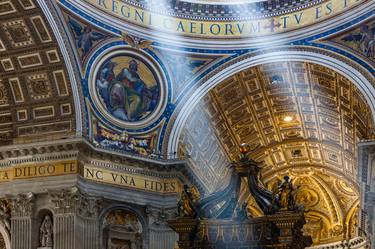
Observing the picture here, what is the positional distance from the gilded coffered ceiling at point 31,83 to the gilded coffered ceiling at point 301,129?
3.75 metres

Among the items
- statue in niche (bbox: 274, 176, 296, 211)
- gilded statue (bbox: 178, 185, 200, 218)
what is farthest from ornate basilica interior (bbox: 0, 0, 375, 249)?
statue in niche (bbox: 274, 176, 296, 211)

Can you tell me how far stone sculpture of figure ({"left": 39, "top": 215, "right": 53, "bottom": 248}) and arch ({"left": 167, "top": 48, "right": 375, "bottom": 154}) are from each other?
3.87 metres

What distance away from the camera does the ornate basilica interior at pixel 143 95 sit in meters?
23.5

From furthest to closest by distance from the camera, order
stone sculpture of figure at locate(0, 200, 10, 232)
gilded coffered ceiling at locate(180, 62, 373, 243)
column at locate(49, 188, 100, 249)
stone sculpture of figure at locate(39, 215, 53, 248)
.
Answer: gilded coffered ceiling at locate(180, 62, 373, 243) → stone sculpture of figure at locate(0, 200, 10, 232) → stone sculpture of figure at locate(39, 215, 53, 248) → column at locate(49, 188, 100, 249)

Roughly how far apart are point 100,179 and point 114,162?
0.61 metres

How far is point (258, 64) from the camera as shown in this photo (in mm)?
26141

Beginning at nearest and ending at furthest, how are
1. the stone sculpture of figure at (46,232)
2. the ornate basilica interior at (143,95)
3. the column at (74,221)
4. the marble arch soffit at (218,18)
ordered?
the column at (74,221) < the stone sculpture of figure at (46,232) < the ornate basilica interior at (143,95) < the marble arch soffit at (218,18)

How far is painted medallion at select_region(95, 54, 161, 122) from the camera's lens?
82.4 ft

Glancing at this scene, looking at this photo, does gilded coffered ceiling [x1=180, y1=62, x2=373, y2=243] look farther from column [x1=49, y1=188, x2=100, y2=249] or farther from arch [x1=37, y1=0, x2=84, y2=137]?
column [x1=49, y1=188, x2=100, y2=249]

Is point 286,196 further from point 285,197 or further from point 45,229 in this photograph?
point 45,229

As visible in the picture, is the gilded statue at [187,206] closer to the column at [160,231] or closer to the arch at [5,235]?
the column at [160,231]

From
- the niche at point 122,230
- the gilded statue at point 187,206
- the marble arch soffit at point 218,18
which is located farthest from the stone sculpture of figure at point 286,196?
the marble arch soffit at point 218,18

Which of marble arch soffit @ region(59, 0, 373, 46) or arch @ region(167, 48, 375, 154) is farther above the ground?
marble arch soffit @ region(59, 0, 373, 46)

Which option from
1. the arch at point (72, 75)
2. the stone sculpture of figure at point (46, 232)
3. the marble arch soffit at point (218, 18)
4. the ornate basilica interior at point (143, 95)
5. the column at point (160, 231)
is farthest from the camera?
the marble arch soffit at point (218, 18)
